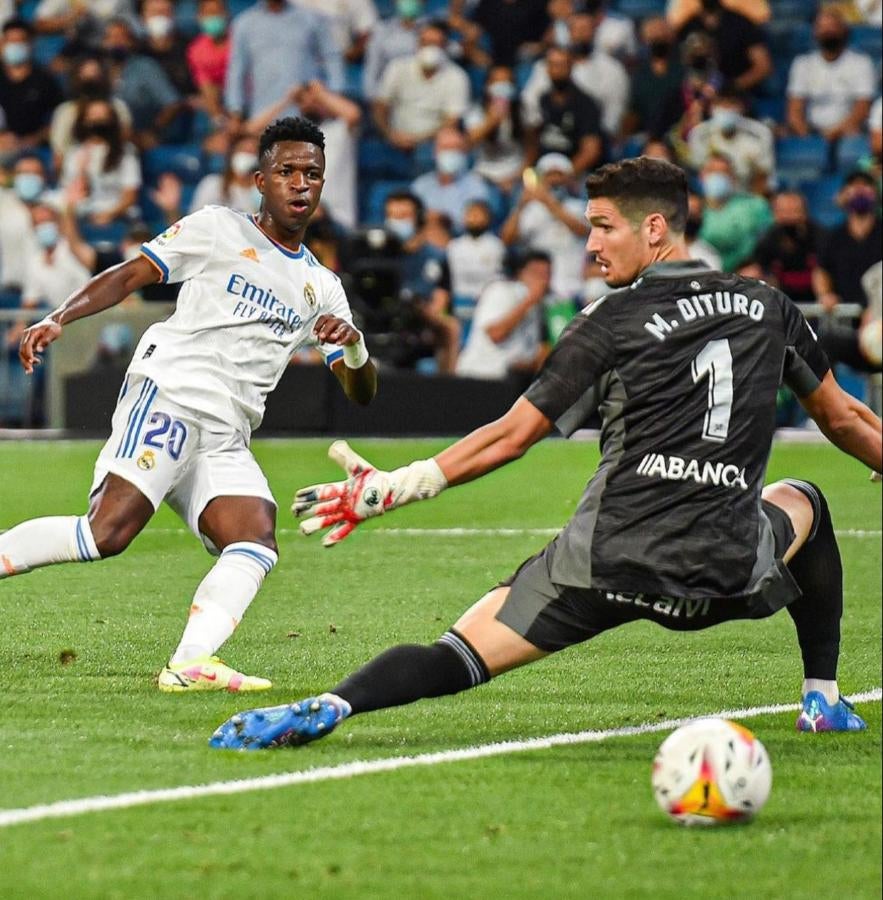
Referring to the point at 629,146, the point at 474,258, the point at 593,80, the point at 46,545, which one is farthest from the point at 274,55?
the point at 46,545

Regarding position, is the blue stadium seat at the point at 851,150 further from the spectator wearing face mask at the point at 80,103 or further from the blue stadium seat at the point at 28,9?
the blue stadium seat at the point at 28,9

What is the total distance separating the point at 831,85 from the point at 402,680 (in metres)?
16.0

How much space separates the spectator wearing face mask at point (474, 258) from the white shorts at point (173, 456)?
12.1m

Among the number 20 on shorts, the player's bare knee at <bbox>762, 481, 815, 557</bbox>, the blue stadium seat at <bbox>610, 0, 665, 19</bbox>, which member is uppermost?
the blue stadium seat at <bbox>610, 0, 665, 19</bbox>

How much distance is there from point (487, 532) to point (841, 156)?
32.5 ft

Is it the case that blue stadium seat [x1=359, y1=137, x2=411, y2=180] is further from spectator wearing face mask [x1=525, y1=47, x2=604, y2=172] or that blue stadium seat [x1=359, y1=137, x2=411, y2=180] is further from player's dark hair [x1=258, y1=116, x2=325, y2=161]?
player's dark hair [x1=258, y1=116, x2=325, y2=161]

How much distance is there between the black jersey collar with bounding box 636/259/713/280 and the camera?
566 centimetres

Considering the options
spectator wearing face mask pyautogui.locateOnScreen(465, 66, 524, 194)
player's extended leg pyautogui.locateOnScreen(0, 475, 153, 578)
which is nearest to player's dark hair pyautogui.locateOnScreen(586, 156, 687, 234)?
player's extended leg pyautogui.locateOnScreen(0, 475, 153, 578)

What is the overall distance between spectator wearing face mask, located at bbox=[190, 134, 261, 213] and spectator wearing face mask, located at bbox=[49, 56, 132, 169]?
1.42m

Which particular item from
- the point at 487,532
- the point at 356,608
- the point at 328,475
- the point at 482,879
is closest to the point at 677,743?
the point at 482,879

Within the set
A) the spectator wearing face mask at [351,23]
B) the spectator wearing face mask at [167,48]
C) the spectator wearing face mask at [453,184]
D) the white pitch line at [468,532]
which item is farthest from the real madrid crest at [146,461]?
the spectator wearing face mask at [167,48]

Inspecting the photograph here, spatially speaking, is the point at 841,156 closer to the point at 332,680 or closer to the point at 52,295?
the point at 52,295

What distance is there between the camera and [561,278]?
19.9 metres

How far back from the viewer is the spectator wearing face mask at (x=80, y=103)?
71.1ft
